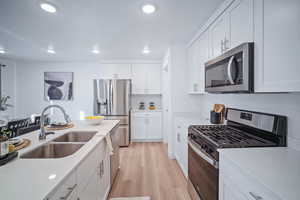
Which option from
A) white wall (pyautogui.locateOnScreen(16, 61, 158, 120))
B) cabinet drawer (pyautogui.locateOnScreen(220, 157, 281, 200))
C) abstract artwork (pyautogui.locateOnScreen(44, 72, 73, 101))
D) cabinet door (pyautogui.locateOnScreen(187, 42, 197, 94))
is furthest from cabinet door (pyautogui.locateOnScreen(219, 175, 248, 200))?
abstract artwork (pyautogui.locateOnScreen(44, 72, 73, 101))

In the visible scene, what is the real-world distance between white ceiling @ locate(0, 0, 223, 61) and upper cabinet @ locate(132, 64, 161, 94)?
3.45ft

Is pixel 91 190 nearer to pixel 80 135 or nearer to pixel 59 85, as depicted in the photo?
pixel 80 135

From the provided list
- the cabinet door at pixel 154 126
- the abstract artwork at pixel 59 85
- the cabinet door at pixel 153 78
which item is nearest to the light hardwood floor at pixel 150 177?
the cabinet door at pixel 154 126

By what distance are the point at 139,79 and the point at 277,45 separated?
3374 mm

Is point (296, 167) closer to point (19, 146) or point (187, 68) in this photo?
point (19, 146)

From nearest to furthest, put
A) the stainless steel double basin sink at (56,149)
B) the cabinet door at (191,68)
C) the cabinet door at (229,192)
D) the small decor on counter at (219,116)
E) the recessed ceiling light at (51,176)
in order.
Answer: the recessed ceiling light at (51,176) → the cabinet door at (229,192) → the stainless steel double basin sink at (56,149) → the small decor on counter at (219,116) → the cabinet door at (191,68)

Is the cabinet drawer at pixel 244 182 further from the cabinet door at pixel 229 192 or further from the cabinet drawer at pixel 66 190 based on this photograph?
the cabinet drawer at pixel 66 190

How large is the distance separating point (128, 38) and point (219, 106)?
6.37ft

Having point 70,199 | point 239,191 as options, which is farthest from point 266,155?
point 70,199

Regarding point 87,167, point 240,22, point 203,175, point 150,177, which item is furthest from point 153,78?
point 87,167

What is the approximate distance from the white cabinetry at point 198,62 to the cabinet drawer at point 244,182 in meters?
1.31

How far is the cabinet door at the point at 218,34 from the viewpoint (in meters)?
1.54

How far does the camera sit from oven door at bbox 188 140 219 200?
1.10 metres

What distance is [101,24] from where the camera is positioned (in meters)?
1.98
